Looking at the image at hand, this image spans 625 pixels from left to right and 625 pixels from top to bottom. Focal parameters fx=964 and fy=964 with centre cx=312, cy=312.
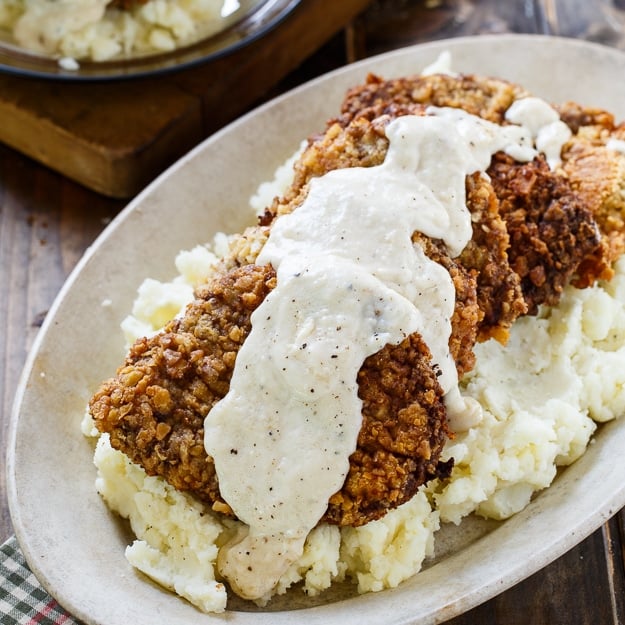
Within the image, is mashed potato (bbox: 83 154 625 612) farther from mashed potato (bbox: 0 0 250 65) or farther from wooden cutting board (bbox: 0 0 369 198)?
mashed potato (bbox: 0 0 250 65)

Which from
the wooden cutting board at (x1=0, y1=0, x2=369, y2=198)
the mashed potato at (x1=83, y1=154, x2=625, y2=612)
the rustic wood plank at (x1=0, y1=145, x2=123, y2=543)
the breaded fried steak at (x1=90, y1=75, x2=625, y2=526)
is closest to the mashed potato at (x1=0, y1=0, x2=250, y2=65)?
the wooden cutting board at (x1=0, y1=0, x2=369, y2=198)

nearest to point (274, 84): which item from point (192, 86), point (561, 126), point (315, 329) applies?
point (192, 86)

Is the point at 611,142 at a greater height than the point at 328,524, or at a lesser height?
greater

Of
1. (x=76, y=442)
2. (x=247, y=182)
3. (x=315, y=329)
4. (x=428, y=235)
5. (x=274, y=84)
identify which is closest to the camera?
(x=315, y=329)

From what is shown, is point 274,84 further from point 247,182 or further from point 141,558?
point 141,558

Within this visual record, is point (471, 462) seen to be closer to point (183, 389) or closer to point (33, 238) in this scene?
point (183, 389)
